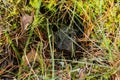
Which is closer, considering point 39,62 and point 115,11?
point 39,62

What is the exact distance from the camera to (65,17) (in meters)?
1.76

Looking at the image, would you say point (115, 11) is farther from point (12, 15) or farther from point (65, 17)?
point (12, 15)

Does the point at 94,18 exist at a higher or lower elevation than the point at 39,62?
higher

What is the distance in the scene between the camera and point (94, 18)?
1.71m

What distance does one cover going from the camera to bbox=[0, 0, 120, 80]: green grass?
1.60 metres

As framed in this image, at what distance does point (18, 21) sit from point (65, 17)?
0.88 ft

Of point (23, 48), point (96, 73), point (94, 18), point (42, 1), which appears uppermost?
point (42, 1)

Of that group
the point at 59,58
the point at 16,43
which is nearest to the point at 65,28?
the point at 59,58

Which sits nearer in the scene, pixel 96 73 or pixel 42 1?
pixel 96 73

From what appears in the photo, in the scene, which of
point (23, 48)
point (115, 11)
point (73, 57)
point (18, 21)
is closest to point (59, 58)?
point (73, 57)

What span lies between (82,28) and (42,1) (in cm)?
28

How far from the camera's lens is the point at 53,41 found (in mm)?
1690

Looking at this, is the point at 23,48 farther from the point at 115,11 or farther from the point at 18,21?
the point at 115,11

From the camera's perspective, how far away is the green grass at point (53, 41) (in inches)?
62.9
